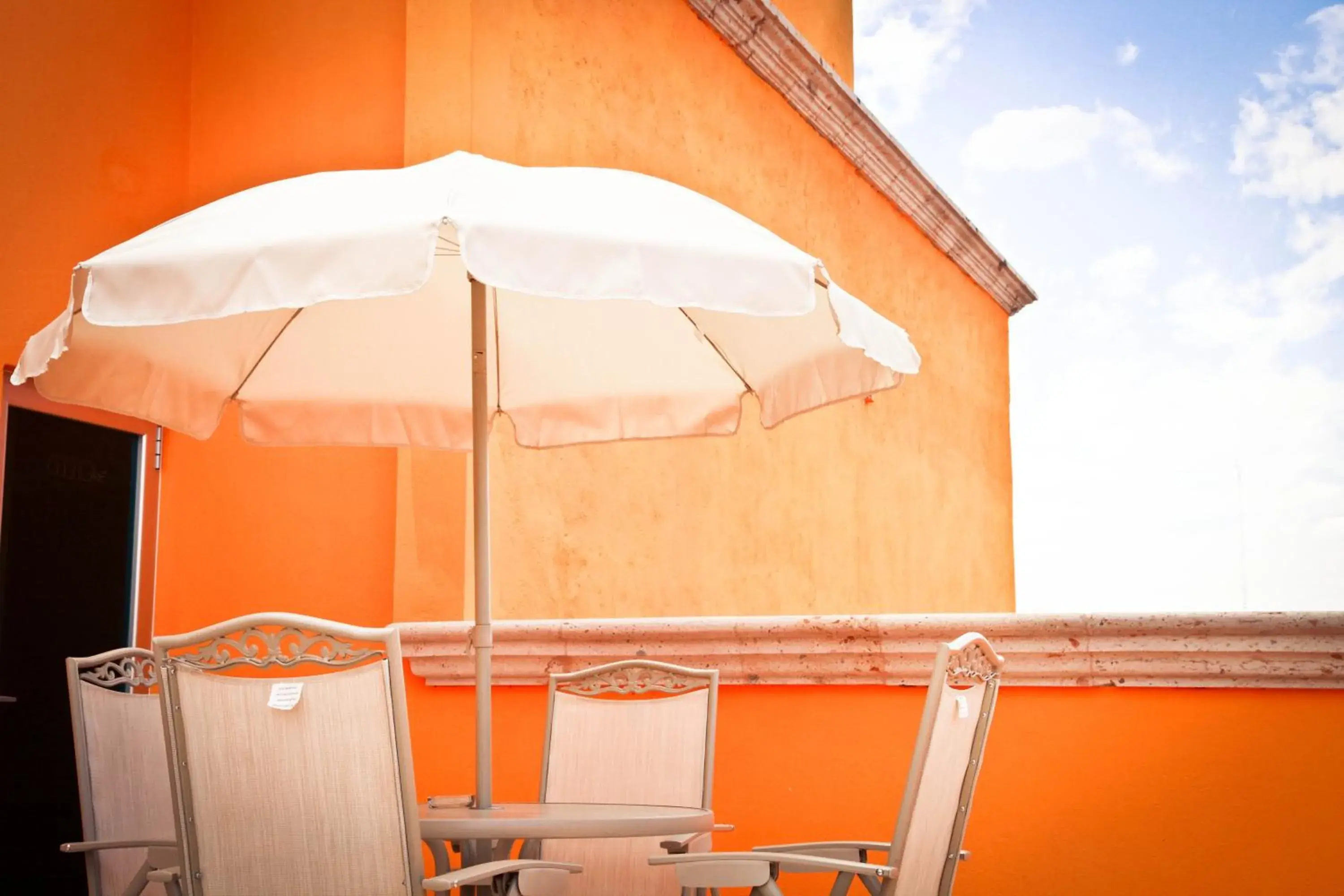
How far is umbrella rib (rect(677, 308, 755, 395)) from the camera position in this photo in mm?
4023

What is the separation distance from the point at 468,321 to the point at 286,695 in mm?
1887

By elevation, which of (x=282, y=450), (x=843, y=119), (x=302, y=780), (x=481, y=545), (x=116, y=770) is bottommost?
(x=116, y=770)

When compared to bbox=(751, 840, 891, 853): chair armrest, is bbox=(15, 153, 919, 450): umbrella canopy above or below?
above

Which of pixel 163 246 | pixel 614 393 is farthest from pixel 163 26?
pixel 163 246

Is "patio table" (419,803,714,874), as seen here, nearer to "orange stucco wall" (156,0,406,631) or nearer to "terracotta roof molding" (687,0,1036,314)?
"orange stucco wall" (156,0,406,631)

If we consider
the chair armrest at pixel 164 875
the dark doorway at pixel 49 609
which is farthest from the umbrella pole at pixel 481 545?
the dark doorway at pixel 49 609

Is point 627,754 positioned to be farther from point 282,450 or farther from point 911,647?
point 282,450

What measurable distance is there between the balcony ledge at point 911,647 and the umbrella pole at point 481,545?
3.24 feet

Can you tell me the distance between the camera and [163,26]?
6.02m

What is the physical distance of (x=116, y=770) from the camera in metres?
3.48

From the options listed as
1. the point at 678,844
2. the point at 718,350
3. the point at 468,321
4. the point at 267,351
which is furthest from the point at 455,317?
the point at 678,844

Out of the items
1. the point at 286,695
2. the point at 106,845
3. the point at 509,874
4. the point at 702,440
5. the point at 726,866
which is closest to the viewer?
the point at 286,695

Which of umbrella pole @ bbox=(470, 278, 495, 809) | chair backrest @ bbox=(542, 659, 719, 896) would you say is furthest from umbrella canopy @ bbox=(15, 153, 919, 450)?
chair backrest @ bbox=(542, 659, 719, 896)

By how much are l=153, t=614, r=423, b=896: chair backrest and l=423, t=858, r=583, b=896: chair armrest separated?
0.06 m
